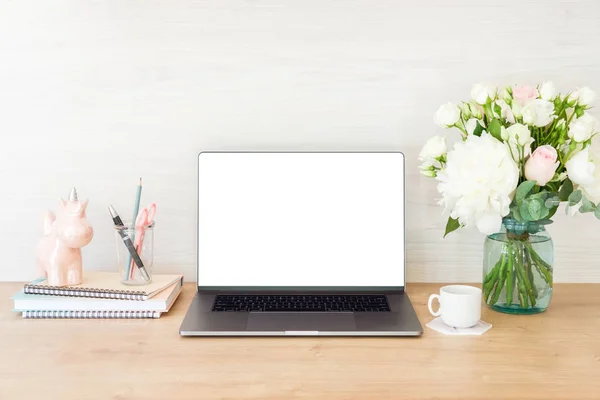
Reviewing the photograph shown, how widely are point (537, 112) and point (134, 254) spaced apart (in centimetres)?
77

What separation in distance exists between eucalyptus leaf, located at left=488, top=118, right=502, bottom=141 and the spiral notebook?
661 millimetres

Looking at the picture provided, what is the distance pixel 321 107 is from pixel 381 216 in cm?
26

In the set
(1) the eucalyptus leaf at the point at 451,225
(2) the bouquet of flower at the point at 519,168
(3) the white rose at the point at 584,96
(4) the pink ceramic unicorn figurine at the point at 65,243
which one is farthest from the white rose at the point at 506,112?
(4) the pink ceramic unicorn figurine at the point at 65,243

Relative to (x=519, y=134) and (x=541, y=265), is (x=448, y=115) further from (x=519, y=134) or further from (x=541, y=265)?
(x=541, y=265)

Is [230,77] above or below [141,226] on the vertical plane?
above

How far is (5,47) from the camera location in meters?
1.38

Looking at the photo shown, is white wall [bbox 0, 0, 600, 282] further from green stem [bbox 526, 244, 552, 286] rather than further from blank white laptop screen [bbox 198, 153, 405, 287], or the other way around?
green stem [bbox 526, 244, 552, 286]

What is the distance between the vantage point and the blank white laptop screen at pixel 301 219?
4.36 feet

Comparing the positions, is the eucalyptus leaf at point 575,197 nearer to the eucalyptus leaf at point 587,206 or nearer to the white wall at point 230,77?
the eucalyptus leaf at point 587,206

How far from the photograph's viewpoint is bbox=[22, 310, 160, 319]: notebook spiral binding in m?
1.21

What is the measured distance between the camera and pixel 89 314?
3.97 feet

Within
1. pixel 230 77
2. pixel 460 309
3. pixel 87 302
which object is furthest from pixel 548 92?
pixel 87 302

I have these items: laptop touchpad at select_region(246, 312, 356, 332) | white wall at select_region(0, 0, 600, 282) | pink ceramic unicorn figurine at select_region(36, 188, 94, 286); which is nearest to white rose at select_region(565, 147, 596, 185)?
white wall at select_region(0, 0, 600, 282)

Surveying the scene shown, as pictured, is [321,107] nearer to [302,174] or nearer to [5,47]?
[302,174]
